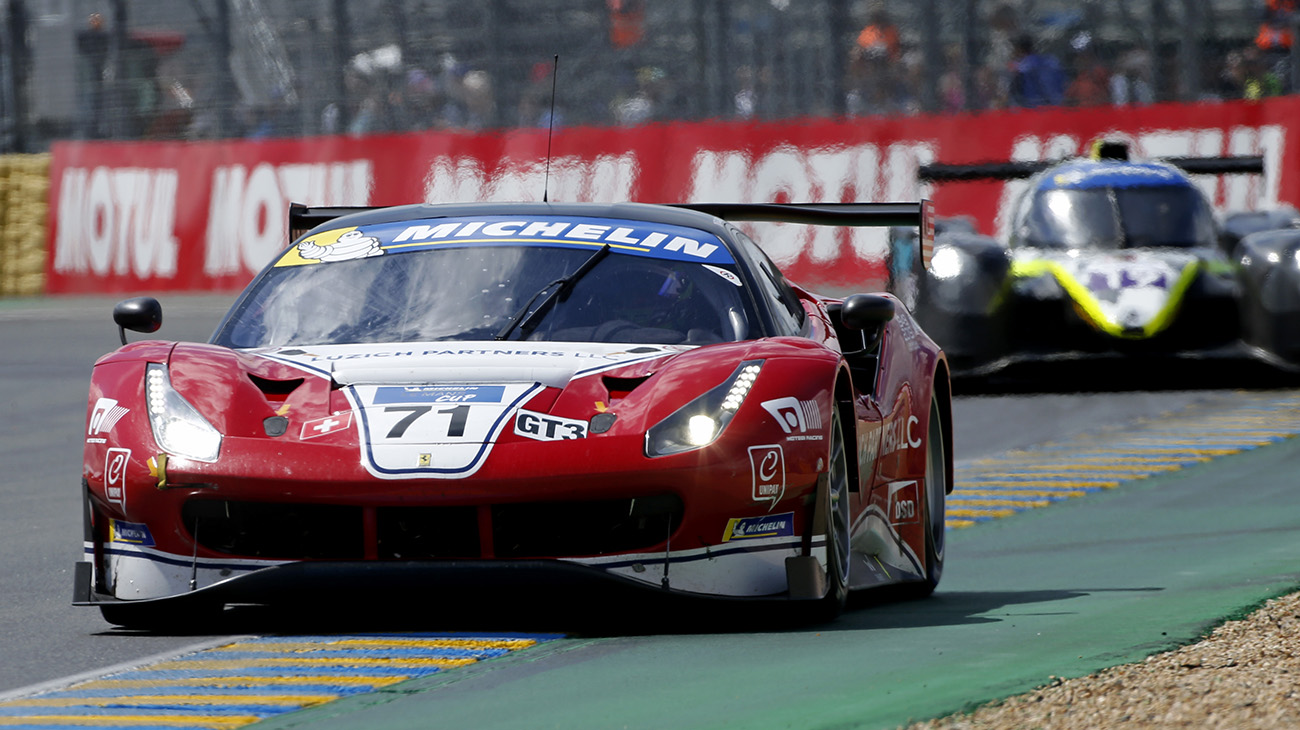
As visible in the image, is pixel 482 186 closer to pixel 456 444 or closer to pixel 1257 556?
pixel 1257 556

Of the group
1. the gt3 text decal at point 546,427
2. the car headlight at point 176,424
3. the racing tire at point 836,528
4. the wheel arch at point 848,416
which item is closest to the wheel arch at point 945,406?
the wheel arch at point 848,416

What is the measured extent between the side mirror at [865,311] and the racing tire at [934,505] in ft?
2.95

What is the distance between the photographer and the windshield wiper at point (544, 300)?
5562 mm

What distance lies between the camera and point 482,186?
21.2m

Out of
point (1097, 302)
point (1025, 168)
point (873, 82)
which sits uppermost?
point (873, 82)

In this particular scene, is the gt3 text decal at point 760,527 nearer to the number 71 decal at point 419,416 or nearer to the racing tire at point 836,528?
the racing tire at point 836,528

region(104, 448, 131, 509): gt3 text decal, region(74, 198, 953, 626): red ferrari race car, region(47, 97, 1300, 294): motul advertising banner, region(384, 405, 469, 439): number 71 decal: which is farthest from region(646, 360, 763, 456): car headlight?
region(47, 97, 1300, 294): motul advertising banner

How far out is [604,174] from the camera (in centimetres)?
2109

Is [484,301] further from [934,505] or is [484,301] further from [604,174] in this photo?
[604,174]

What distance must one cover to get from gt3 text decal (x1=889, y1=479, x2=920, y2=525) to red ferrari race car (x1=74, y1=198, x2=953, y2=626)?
0.42 m

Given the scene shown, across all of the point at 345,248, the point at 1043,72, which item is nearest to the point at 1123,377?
the point at 1043,72

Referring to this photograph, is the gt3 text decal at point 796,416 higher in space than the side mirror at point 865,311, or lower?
lower

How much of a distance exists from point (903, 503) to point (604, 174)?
49.2ft

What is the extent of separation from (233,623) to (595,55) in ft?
52.4
